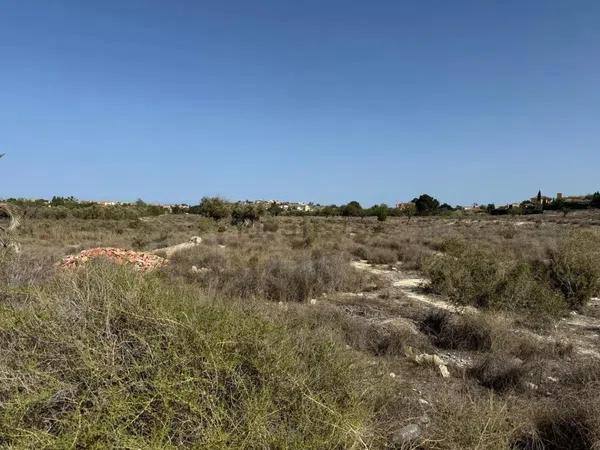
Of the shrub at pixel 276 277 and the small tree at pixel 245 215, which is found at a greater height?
the small tree at pixel 245 215

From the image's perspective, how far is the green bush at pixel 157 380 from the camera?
288 centimetres

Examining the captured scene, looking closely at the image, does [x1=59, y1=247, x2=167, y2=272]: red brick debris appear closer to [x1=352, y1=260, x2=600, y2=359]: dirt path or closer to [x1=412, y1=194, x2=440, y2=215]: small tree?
[x1=352, y1=260, x2=600, y2=359]: dirt path

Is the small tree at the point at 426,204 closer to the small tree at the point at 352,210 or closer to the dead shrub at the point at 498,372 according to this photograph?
the small tree at the point at 352,210

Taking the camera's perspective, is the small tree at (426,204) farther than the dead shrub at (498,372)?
Yes

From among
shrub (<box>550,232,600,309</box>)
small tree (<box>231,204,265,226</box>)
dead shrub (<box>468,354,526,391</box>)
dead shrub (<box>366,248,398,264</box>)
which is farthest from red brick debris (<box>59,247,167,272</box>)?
small tree (<box>231,204,265,226</box>)

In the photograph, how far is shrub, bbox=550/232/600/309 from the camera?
38.9 ft

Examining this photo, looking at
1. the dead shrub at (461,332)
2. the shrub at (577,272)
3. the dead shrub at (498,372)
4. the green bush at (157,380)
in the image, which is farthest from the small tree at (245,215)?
the green bush at (157,380)

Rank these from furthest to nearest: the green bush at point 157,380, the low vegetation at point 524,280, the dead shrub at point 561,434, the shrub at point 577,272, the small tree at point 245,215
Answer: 1. the small tree at point 245,215
2. the shrub at point 577,272
3. the low vegetation at point 524,280
4. the dead shrub at point 561,434
5. the green bush at point 157,380

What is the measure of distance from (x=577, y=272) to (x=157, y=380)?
40.6 ft

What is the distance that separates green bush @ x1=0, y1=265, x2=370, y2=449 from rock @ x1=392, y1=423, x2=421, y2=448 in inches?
13.6

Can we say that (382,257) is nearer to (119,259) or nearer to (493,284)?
(493,284)

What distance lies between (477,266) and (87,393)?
10990 mm

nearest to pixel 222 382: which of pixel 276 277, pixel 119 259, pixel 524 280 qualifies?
pixel 119 259

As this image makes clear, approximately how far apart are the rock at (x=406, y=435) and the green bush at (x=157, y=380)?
0.35 m
